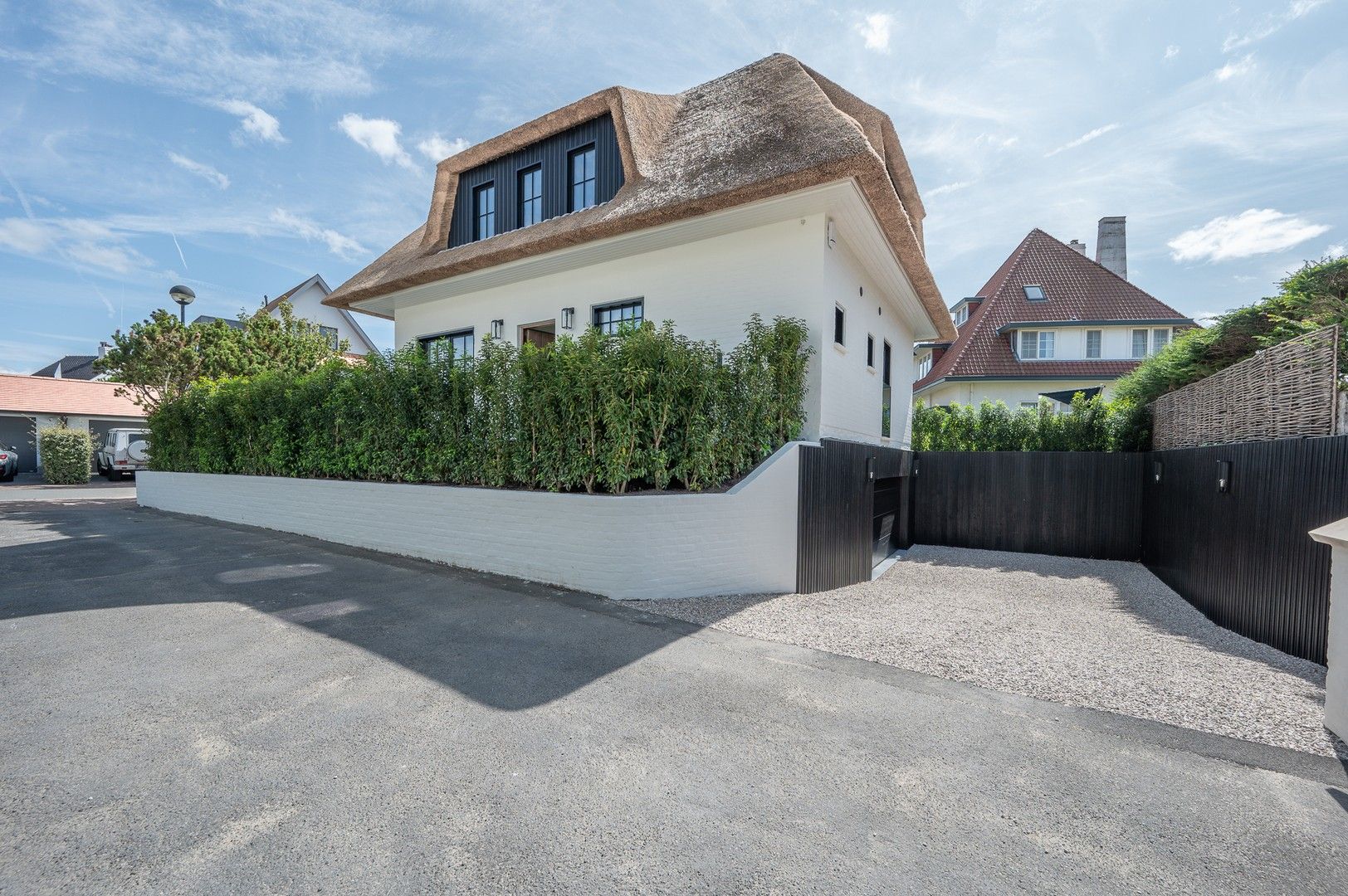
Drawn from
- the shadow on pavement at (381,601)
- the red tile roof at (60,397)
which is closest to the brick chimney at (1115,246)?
the shadow on pavement at (381,601)

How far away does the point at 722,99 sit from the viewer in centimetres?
902

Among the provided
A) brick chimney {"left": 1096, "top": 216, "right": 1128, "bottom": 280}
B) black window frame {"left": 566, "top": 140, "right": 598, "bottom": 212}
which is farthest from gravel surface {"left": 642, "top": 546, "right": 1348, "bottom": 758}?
brick chimney {"left": 1096, "top": 216, "right": 1128, "bottom": 280}

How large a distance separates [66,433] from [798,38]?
85.1ft

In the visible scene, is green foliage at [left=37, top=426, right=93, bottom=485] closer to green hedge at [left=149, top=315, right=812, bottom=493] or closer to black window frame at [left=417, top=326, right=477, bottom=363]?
green hedge at [left=149, top=315, right=812, bottom=493]

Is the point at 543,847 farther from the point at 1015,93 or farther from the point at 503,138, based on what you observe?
the point at 503,138

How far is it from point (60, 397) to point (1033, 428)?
34.6m

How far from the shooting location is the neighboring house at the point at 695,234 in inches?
276

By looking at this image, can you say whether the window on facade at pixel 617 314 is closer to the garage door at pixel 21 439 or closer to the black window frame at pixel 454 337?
the black window frame at pixel 454 337

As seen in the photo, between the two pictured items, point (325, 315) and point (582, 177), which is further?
point (325, 315)

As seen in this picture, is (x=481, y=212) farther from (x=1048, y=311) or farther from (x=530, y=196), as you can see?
(x=1048, y=311)

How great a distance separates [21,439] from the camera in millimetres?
23938

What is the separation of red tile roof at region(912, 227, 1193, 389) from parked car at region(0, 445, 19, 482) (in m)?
33.4

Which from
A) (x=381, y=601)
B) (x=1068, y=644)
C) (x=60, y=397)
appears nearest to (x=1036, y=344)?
(x=1068, y=644)

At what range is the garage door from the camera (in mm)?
23672
